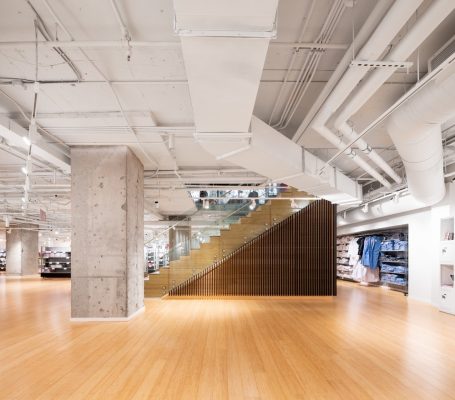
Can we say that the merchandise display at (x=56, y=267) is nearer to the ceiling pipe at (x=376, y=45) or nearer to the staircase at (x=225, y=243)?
the staircase at (x=225, y=243)

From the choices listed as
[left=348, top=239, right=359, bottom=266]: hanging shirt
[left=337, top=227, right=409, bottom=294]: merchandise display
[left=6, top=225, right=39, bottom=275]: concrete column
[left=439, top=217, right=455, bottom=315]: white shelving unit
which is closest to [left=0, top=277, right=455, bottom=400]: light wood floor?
[left=439, top=217, right=455, bottom=315]: white shelving unit

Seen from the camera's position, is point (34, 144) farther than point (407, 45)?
Yes

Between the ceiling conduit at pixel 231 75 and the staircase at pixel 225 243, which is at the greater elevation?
the ceiling conduit at pixel 231 75

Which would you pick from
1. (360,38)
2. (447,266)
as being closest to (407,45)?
(360,38)

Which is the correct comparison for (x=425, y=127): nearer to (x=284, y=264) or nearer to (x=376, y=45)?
(x=376, y=45)

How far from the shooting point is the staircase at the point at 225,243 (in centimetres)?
1149

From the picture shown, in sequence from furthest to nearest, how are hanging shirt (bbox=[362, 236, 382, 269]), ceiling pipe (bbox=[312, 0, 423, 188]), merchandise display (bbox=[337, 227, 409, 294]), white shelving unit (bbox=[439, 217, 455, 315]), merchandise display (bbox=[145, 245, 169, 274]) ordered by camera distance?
hanging shirt (bbox=[362, 236, 382, 269]), merchandise display (bbox=[337, 227, 409, 294]), merchandise display (bbox=[145, 245, 169, 274]), white shelving unit (bbox=[439, 217, 455, 315]), ceiling pipe (bbox=[312, 0, 423, 188])

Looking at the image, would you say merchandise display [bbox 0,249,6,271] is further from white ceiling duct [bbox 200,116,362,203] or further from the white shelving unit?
the white shelving unit

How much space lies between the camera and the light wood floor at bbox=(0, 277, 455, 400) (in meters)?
3.86

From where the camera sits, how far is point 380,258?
1435cm

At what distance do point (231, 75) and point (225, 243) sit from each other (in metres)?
8.81

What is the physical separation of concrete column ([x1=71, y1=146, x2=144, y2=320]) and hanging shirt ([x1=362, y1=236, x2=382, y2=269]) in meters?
9.73

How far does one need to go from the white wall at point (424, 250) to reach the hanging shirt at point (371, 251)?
2.20m

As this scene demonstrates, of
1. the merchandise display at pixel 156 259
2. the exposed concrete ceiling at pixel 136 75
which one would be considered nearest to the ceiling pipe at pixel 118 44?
the exposed concrete ceiling at pixel 136 75
